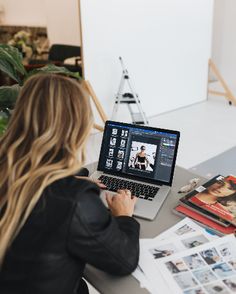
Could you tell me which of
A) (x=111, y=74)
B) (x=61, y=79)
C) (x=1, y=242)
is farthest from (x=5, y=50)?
(x=111, y=74)

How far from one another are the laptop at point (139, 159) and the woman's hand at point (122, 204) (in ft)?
0.43

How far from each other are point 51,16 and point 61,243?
5409 millimetres

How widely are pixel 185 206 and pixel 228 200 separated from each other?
16 centimetres

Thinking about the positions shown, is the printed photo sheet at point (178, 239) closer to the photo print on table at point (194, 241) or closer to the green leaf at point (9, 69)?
the photo print on table at point (194, 241)

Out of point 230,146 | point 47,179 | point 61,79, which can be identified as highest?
point 61,79

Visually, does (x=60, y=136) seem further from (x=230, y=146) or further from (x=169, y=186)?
(x=230, y=146)

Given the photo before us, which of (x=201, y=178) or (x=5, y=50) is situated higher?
(x=5, y=50)

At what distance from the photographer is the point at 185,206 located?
49.3 inches

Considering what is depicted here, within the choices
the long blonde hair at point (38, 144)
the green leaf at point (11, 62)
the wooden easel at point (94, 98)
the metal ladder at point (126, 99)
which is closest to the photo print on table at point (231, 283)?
the long blonde hair at point (38, 144)

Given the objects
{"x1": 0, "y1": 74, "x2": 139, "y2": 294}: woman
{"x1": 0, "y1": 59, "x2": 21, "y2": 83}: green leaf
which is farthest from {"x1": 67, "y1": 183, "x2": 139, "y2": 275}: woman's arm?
{"x1": 0, "y1": 59, "x2": 21, "y2": 83}: green leaf

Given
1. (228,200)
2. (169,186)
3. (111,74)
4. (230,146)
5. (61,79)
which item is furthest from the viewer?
(111,74)

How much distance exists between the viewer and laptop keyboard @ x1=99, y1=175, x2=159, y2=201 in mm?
1359

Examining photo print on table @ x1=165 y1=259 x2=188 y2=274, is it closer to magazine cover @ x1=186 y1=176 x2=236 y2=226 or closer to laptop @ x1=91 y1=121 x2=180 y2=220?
magazine cover @ x1=186 y1=176 x2=236 y2=226

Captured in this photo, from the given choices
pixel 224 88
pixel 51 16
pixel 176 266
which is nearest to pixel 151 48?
pixel 224 88
